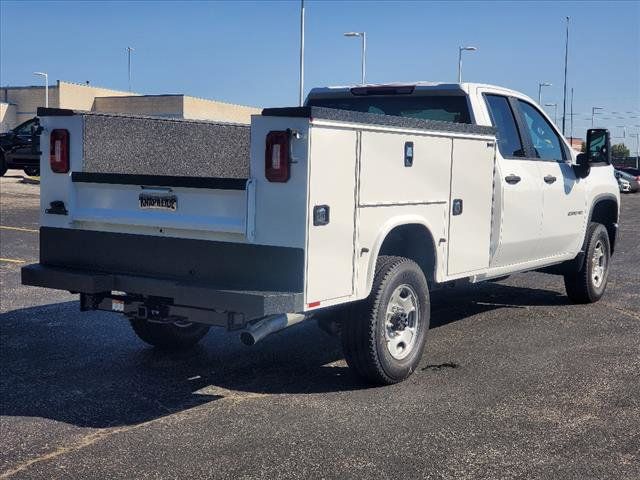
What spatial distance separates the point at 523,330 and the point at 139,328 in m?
3.57

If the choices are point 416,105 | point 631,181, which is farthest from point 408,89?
point 631,181

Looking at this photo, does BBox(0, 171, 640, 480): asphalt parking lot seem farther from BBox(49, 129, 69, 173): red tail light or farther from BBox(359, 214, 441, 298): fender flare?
BBox(49, 129, 69, 173): red tail light

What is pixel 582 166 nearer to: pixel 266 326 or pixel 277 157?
pixel 277 157

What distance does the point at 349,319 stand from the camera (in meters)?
5.77

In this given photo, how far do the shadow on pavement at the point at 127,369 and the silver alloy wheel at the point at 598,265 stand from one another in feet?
6.41

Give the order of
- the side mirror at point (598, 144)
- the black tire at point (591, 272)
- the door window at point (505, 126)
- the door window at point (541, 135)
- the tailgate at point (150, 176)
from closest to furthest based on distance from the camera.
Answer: the tailgate at point (150, 176), the door window at point (505, 126), the door window at point (541, 135), the side mirror at point (598, 144), the black tire at point (591, 272)

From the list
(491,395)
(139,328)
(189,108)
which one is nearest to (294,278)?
(491,395)

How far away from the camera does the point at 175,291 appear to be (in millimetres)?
5262

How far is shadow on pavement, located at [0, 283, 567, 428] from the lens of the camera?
5.55 meters

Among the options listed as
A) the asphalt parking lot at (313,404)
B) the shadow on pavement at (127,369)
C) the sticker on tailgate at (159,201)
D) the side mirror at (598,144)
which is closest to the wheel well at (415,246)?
the asphalt parking lot at (313,404)

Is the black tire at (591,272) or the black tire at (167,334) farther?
the black tire at (591,272)

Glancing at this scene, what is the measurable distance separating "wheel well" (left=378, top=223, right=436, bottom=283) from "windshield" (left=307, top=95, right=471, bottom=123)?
55.4 inches

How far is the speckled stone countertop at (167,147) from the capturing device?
598 cm

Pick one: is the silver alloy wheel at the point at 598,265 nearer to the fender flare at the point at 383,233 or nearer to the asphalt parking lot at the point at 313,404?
the asphalt parking lot at the point at 313,404
